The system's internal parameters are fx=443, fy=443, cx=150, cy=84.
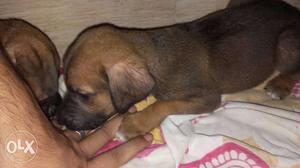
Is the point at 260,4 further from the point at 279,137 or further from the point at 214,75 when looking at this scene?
the point at 279,137

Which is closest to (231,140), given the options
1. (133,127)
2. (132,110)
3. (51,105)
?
(133,127)

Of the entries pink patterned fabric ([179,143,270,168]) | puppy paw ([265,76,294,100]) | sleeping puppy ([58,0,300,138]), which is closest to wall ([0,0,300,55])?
sleeping puppy ([58,0,300,138])

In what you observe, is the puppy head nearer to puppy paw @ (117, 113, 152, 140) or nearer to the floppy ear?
the floppy ear

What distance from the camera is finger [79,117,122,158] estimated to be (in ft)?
8.63

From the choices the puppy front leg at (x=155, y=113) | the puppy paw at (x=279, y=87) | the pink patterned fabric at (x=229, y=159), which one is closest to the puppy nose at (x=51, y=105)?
the puppy front leg at (x=155, y=113)

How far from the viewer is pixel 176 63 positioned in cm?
276

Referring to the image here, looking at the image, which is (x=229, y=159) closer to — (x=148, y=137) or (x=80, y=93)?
(x=148, y=137)

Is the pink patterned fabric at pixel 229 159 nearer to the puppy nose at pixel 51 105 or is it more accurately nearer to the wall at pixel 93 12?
the puppy nose at pixel 51 105

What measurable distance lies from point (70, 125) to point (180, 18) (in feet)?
4.40

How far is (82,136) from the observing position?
9.40ft

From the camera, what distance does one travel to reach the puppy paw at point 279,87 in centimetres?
307

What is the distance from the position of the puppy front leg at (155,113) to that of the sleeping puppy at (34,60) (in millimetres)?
496

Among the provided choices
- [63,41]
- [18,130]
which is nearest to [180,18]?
[63,41]

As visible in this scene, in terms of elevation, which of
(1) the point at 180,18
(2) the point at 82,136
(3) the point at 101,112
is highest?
(1) the point at 180,18
